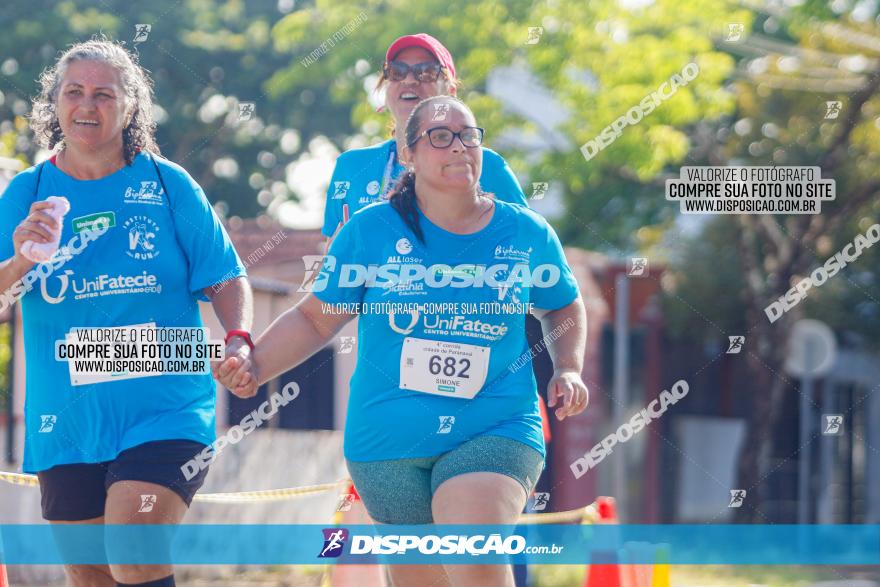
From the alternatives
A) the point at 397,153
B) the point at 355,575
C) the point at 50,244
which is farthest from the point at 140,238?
the point at 355,575

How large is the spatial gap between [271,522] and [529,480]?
6.91 metres

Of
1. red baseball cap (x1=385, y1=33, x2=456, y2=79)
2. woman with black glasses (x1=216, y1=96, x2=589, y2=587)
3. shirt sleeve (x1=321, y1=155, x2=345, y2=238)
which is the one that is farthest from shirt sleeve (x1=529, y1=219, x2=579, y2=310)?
shirt sleeve (x1=321, y1=155, x2=345, y2=238)

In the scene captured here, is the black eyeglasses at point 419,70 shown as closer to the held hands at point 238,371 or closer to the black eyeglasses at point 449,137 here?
the black eyeglasses at point 449,137

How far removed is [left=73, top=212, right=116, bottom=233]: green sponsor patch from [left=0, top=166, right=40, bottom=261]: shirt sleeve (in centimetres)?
19

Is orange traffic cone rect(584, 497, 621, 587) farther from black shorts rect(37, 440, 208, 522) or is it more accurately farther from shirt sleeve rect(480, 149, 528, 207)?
black shorts rect(37, 440, 208, 522)

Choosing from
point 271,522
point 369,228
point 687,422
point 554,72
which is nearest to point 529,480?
point 369,228

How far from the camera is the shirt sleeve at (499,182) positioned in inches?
184

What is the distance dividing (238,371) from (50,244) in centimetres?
68

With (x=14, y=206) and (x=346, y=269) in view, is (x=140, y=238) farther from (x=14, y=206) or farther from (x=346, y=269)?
(x=346, y=269)

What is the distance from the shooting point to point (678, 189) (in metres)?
7.94

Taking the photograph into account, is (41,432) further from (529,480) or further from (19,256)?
(529,480)

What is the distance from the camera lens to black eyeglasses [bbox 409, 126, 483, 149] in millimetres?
4023

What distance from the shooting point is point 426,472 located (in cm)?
395

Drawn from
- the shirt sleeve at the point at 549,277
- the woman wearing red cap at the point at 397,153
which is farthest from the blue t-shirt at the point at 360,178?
the shirt sleeve at the point at 549,277
